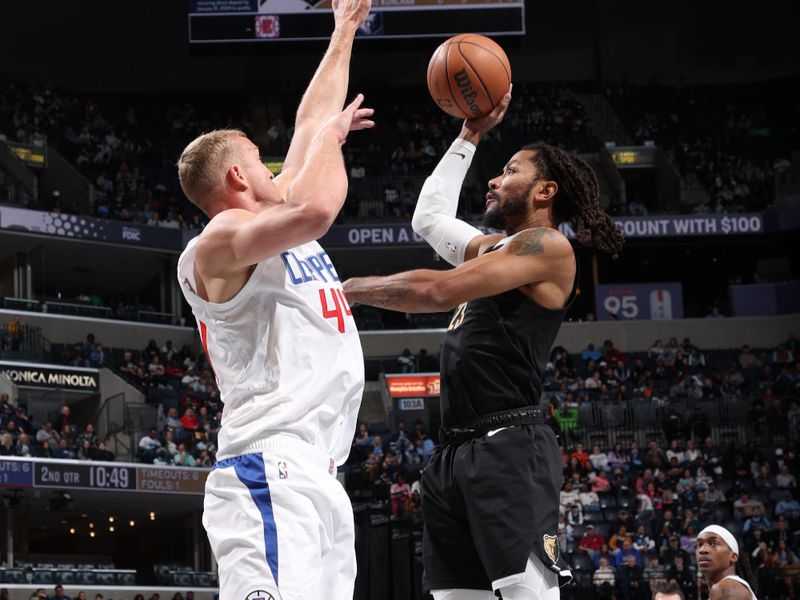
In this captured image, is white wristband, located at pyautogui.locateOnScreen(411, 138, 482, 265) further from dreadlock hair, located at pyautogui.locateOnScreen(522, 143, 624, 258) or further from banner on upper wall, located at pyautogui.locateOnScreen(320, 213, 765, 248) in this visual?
banner on upper wall, located at pyautogui.locateOnScreen(320, 213, 765, 248)

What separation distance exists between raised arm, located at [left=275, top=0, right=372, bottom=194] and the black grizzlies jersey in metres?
1.02

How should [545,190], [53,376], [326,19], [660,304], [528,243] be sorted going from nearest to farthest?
[528,243] < [545,190] < [53,376] < [326,19] < [660,304]

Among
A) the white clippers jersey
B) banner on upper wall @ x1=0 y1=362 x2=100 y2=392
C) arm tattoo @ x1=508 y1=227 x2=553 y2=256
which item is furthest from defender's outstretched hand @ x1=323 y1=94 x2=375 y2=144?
banner on upper wall @ x1=0 y1=362 x2=100 y2=392

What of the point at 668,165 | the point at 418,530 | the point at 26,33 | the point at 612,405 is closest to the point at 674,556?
the point at 418,530

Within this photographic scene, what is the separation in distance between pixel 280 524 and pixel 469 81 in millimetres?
2508

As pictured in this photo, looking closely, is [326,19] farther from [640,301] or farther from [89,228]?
[640,301]

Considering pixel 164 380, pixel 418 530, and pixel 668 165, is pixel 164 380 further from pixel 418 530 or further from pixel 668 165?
pixel 668 165

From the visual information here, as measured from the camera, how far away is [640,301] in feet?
105

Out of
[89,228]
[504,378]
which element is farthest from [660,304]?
[504,378]

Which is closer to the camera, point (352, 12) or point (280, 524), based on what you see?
point (280, 524)

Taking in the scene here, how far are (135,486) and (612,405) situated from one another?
32.8 ft

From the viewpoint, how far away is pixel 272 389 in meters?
3.87

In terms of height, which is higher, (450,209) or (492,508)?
(450,209)

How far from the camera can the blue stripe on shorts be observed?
144 inches
